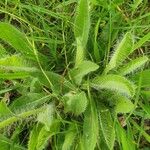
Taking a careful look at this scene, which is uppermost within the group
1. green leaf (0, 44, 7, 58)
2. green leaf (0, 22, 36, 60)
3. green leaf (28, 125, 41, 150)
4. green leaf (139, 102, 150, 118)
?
green leaf (0, 22, 36, 60)

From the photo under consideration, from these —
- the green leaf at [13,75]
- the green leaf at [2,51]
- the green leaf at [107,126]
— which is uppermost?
the green leaf at [2,51]

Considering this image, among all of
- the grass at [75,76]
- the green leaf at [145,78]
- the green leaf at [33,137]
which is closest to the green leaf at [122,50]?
the grass at [75,76]

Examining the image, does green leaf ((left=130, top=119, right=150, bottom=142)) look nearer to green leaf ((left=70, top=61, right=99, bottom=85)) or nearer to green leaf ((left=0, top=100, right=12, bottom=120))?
green leaf ((left=70, top=61, right=99, bottom=85))

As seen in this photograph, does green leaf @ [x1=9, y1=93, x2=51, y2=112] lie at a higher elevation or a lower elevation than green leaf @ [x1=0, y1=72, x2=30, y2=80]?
lower

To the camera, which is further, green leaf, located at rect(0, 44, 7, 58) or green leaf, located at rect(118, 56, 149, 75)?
green leaf, located at rect(0, 44, 7, 58)

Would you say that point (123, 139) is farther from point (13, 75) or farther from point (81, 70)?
point (13, 75)

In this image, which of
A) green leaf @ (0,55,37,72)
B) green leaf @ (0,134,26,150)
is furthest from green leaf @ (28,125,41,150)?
green leaf @ (0,55,37,72)

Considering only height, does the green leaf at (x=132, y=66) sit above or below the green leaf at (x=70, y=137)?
above

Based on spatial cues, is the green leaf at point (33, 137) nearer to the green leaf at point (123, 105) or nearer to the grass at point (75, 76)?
the grass at point (75, 76)

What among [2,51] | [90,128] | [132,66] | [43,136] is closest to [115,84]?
[132,66]
